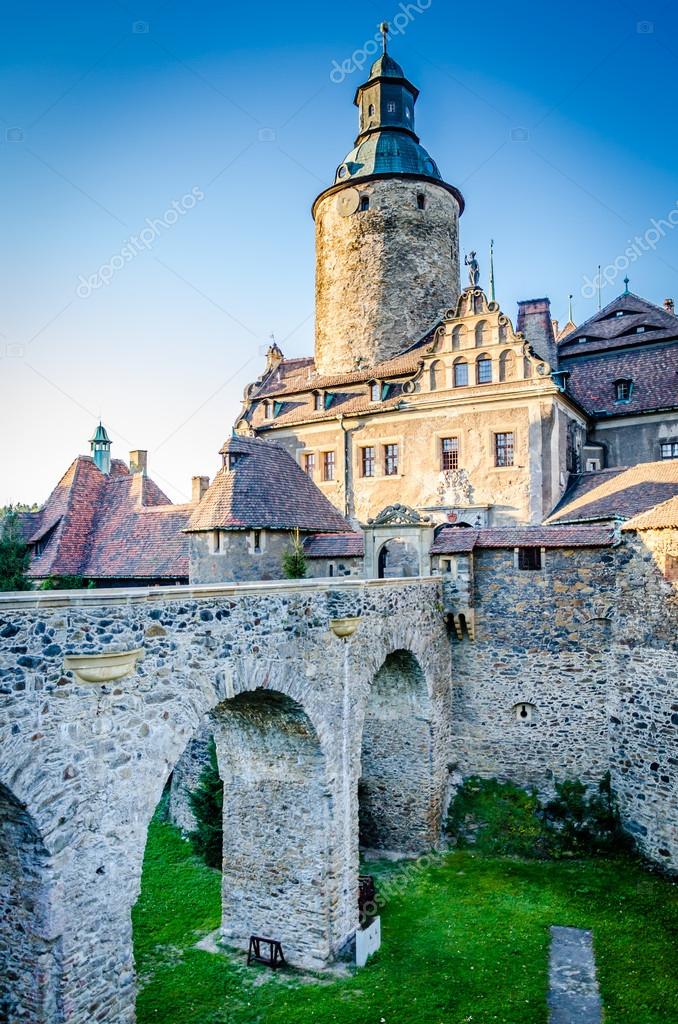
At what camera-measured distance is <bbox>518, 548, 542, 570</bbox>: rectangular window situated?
1805cm

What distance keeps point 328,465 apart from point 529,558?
36.9 feet

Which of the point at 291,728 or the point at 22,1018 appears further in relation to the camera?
the point at 291,728

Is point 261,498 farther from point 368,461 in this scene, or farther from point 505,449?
point 505,449

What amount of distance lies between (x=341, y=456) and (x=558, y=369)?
906 cm

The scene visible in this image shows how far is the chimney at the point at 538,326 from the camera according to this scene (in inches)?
1058

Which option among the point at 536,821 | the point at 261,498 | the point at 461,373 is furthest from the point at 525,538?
the point at 461,373

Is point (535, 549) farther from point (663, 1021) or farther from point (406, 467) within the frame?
point (663, 1021)

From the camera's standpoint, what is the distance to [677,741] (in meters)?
15.9

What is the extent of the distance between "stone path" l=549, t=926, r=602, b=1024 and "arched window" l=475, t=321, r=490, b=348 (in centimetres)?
1680

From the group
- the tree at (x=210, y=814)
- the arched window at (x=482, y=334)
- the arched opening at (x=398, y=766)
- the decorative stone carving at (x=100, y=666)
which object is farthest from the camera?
the arched window at (x=482, y=334)

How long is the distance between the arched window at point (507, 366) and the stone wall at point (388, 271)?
6.59m

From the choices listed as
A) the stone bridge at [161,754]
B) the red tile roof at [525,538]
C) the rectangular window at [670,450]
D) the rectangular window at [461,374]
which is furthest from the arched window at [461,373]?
the stone bridge at [161,754]

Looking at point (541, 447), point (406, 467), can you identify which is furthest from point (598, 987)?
point (406, 467)

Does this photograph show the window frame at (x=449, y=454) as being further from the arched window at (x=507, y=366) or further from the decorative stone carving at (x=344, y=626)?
the decorative stone carving at (x=344, y=626)
